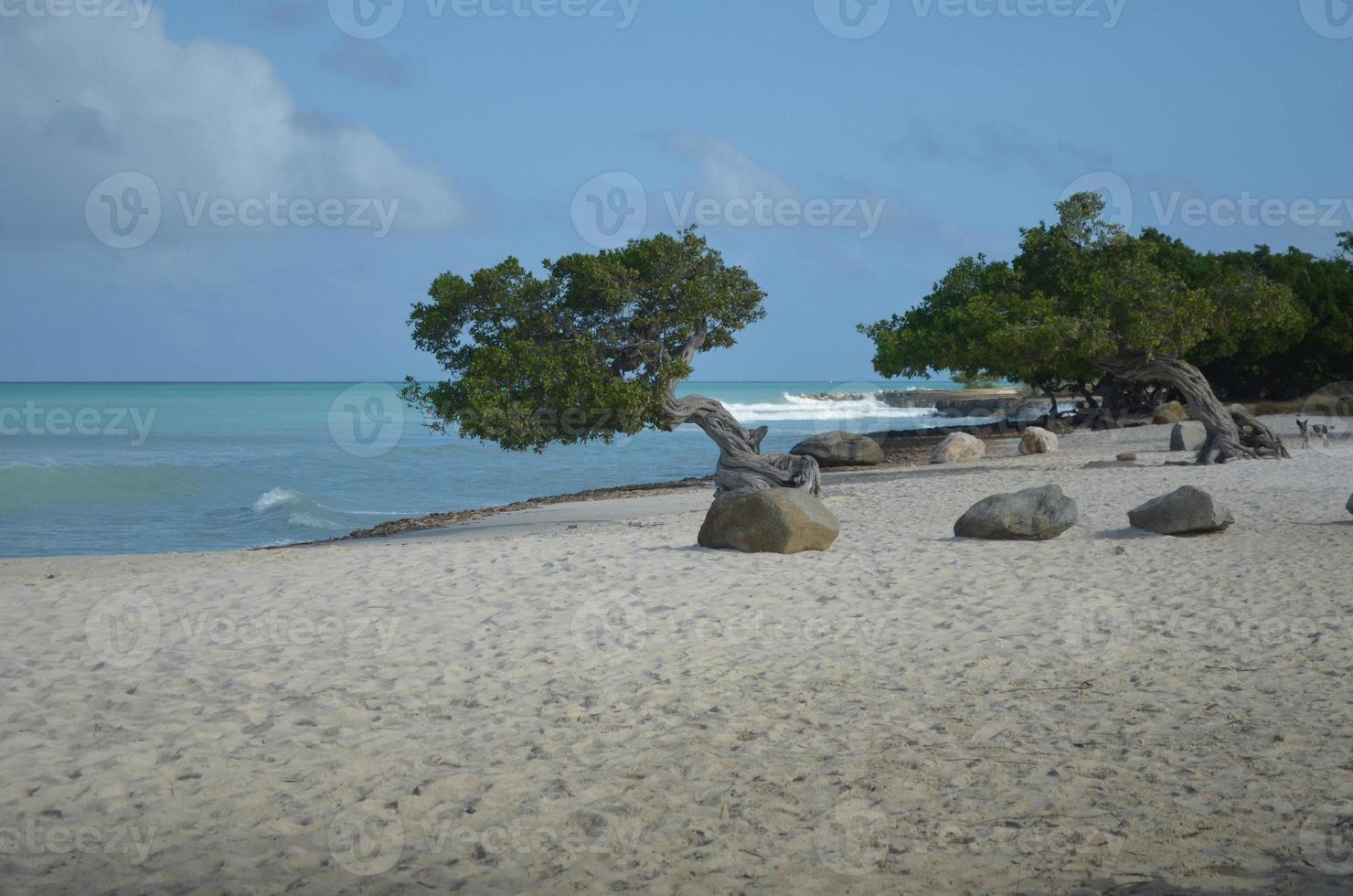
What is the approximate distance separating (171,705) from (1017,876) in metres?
5.83

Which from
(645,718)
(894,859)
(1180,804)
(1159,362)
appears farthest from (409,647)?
(1159,362)

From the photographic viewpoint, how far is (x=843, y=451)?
31.8 m

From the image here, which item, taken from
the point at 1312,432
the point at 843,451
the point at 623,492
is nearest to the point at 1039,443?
the point at 843,451

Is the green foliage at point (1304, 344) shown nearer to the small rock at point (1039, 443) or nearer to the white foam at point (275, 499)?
the small rock at point (1039, 443)

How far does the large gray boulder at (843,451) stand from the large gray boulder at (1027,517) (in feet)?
58.8

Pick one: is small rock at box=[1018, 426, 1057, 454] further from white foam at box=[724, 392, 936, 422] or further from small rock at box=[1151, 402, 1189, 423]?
white foam at box=[724, 392, 936, 422]

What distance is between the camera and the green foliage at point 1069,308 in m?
21.6

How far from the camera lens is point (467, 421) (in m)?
17.7

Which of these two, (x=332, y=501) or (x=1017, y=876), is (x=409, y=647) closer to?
(x=1017, y=876)

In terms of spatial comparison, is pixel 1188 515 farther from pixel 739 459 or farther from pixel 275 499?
pixel 275 499

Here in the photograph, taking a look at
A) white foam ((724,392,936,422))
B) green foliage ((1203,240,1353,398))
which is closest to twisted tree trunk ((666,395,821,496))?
green foliage ((1203,240,1353,398))

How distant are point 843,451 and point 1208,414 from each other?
36.2ft

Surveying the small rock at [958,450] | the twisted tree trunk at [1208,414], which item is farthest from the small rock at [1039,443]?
the twisted tree trunk at [1208,414]

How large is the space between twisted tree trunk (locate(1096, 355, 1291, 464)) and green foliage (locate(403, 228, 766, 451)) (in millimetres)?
9876
